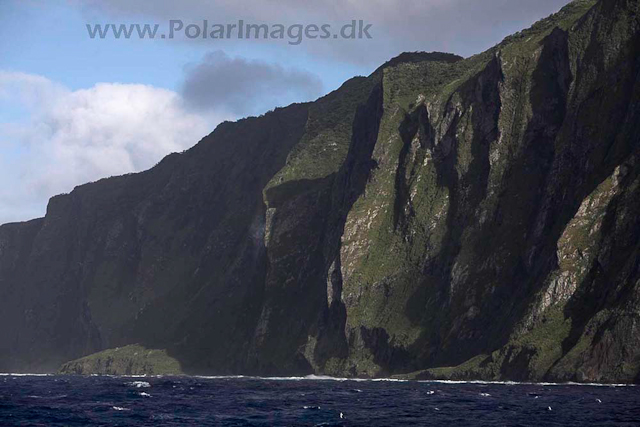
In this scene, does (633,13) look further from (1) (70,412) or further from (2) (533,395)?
(1) (70,412)

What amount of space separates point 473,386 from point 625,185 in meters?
45.2

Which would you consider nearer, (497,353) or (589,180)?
(497,353)

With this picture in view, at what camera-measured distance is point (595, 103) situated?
639 feet

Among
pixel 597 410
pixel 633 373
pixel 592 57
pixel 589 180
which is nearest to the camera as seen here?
pixel 597 410

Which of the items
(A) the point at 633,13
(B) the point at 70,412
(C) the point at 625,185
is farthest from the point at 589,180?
(B) the point at 70,412

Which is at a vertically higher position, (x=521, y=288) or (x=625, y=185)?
(x=625, y=185)

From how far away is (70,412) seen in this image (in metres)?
108

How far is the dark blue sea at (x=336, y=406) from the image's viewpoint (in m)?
94.9

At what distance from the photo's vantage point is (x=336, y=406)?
115375 mm

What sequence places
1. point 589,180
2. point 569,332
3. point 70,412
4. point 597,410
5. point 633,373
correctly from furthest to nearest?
1. point 589,180
2. point 569,332
3. point 633,373
4. point 70,412
5. point 597,410

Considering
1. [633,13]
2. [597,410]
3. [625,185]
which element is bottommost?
[597,410]

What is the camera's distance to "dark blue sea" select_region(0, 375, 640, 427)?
9488cm

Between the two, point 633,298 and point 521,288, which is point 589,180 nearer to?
point 521,288

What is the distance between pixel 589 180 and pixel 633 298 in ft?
124
